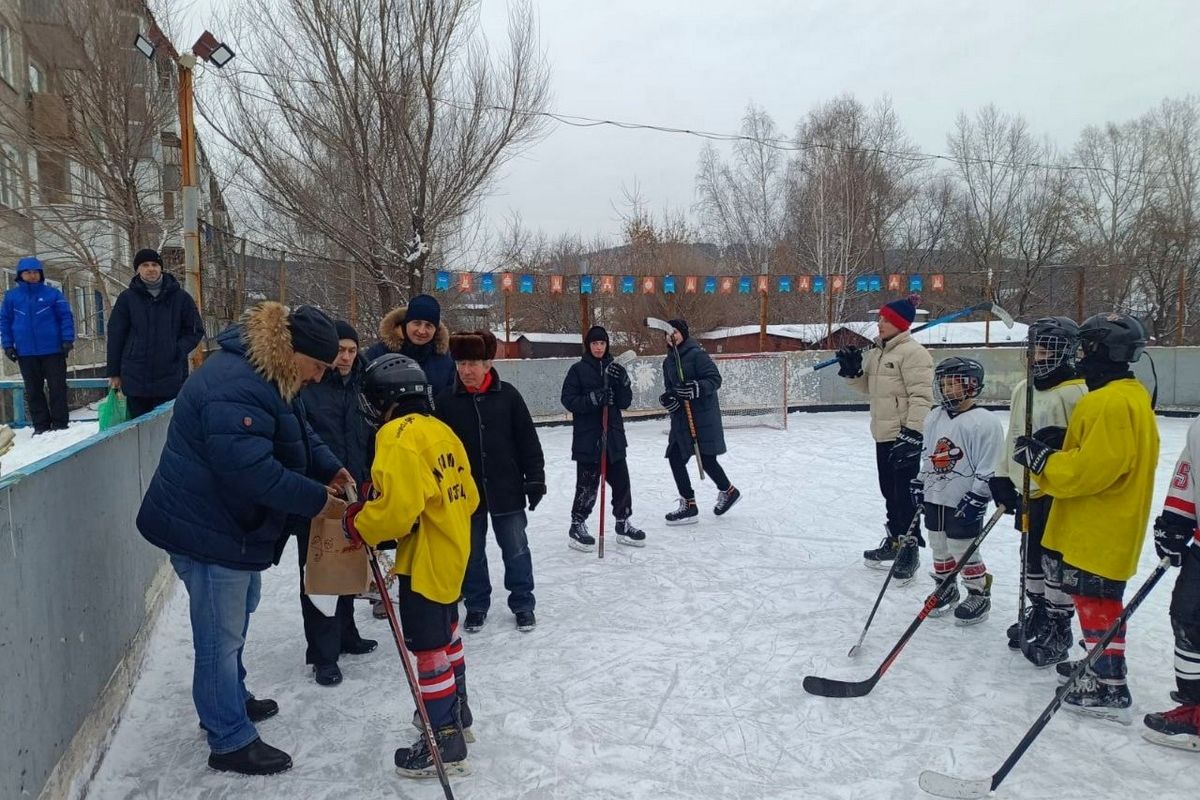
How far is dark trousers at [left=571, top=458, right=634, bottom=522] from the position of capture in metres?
6.20

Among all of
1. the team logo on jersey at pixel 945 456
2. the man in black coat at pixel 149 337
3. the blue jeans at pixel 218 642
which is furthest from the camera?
the man in black coat at pixel 149 337

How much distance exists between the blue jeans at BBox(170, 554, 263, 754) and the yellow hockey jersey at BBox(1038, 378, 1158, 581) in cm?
347

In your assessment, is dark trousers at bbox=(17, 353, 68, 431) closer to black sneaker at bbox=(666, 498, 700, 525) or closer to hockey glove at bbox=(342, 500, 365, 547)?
black sneaker at bbox=(666, 498, 700, 525)

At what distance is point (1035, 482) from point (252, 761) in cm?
366

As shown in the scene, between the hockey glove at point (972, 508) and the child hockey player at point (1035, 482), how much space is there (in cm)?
16

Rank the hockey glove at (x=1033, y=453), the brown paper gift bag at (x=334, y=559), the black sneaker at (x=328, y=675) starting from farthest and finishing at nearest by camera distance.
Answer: the black sneaker at (x=328, y=675), the hockey glove at (x=1033, y=453), the brown paper gift bag at (x=334, y=559)

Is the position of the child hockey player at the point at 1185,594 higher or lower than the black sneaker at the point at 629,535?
higher

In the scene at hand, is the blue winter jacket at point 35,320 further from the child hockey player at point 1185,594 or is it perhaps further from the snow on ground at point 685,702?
the child hockey player at point 1185,594

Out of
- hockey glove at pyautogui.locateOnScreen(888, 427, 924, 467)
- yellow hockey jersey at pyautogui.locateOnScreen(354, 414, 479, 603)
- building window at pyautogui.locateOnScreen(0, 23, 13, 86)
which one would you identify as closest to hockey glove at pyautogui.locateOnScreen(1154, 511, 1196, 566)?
hockey glove at pyautogui.locateOnScreen(888, 427, 924, 467)

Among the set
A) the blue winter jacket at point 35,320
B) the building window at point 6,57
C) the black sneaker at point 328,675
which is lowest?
the black sneaker at point 328,675

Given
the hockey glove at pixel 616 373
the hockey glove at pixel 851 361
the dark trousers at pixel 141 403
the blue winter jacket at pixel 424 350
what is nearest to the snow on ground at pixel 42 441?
the dark trousers at pixel 141 403

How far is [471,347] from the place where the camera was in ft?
14.1

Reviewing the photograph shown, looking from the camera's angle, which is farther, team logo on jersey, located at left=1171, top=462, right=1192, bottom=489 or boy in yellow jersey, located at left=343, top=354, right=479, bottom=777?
team logo on jersey, located at left=1171, top=462, right=1192, bottom=489

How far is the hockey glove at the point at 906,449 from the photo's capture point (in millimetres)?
5215
